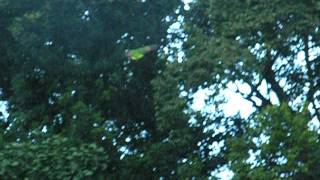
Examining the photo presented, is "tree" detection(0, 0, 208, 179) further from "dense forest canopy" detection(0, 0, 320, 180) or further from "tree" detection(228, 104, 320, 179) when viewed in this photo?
"tree" detection(228, 104, 320, 179)

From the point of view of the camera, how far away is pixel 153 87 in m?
12.1

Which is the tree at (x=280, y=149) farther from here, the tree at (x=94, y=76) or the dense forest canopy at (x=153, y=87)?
the tree at (x=94, y=76)

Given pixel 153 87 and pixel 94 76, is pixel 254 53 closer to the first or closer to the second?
pixel 153 87

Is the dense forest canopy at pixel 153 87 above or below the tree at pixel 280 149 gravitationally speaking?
above

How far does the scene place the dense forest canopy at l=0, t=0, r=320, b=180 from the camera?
1050 cm

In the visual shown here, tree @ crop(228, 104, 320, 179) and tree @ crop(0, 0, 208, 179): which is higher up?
tree @ crop(0, 0, 208, 179)

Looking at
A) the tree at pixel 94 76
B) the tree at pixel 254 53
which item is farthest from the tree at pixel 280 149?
the tree at pixel 94 76

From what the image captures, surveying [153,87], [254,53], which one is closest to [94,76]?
[153,87]

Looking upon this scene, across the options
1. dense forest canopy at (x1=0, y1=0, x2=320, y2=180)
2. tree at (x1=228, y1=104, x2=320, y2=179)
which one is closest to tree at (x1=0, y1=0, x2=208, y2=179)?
dense forest canopy at (x1=0, y1=0, x2=320, y2=180)

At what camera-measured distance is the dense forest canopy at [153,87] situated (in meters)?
10.5

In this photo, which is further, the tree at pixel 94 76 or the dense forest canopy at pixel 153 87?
the tree at pixel 94 76

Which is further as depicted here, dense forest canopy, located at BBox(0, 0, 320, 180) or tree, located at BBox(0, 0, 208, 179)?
tree, located at BBox(0, 0, 208, 179)

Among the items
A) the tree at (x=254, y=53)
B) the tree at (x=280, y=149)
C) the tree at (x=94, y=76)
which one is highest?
the tree at (x=94, y=76)

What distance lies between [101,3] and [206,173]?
344cm
